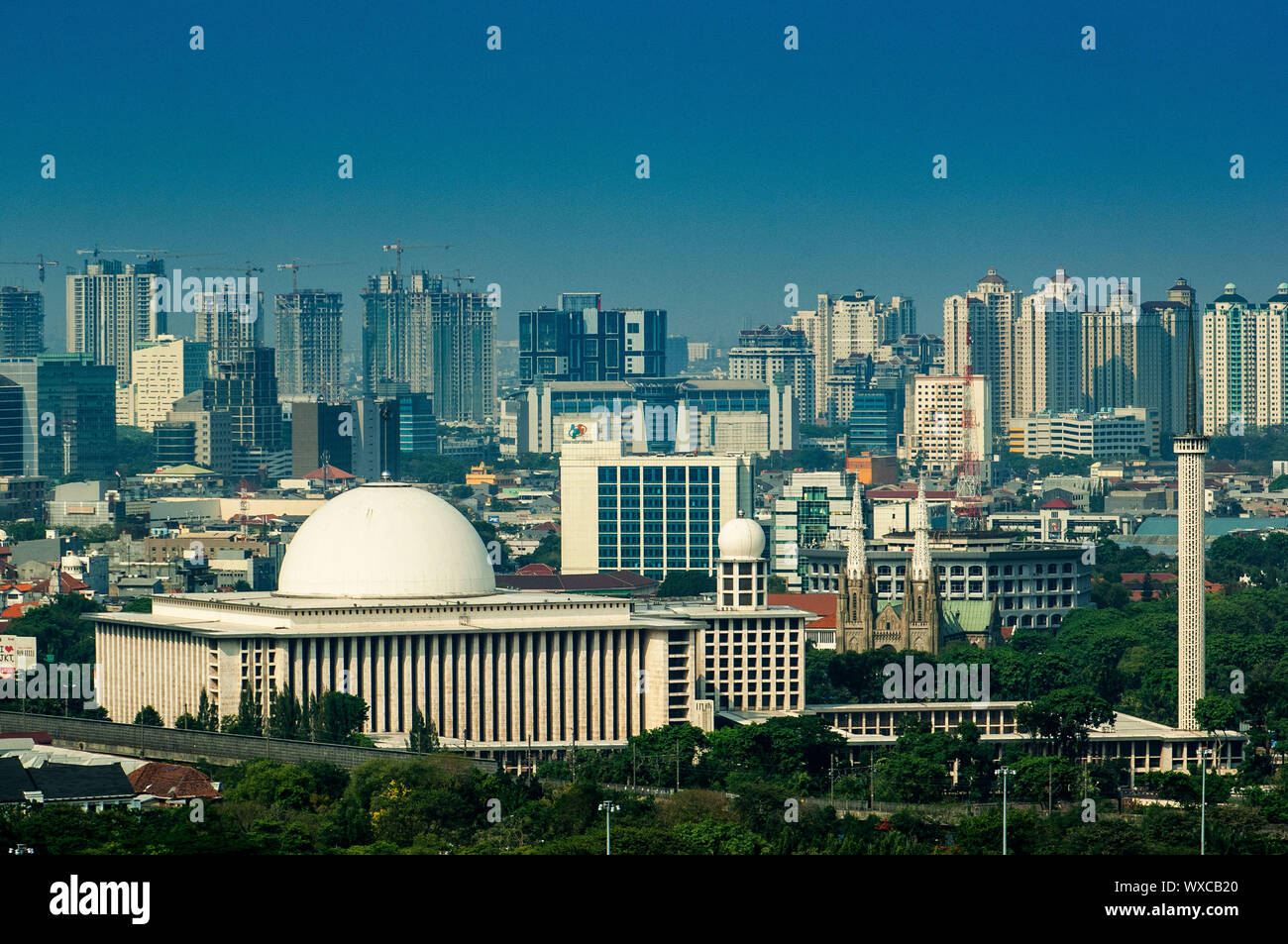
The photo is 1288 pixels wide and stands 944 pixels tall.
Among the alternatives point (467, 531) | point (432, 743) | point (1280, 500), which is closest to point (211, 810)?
point (432, 743)

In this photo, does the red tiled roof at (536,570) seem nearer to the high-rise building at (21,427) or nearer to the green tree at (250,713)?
the green tree at (250,713)

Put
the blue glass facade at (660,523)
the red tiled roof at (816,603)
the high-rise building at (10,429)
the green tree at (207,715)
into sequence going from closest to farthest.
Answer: the green tree at (207,715)
the red tiled roof at (816,603)
the blue glass facade at (660,523)
the high-rise building at (10,429)

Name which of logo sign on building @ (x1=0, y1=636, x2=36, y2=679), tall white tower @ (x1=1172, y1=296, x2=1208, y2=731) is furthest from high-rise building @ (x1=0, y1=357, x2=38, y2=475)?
tall white tower @ (x1=1172, y1=296, x2=1208, y2=731)

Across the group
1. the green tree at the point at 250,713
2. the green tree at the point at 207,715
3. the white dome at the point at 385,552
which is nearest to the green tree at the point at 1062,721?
the white dome at the point at 385,552
